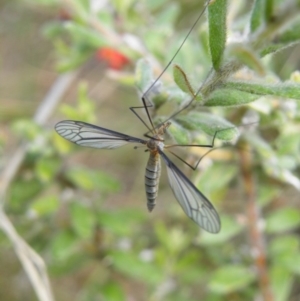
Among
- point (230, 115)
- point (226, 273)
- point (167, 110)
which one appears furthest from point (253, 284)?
point (167, 110)

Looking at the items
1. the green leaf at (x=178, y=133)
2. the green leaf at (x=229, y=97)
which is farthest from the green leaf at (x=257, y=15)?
the green leaf at (x=178, y=133)

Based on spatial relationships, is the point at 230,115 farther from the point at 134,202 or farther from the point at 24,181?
the point at 134,202

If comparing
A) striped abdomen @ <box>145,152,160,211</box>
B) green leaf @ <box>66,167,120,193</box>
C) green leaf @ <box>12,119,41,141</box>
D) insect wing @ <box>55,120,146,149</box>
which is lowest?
striped abdomen @ <box>145,152,160,211</box>

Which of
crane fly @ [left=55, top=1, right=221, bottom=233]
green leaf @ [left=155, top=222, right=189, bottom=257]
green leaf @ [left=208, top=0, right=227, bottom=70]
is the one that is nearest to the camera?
green leaf @ [left=208, top=0, right=227, bottom=70]

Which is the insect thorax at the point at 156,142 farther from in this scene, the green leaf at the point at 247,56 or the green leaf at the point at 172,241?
the green leaf at the point at 172,241

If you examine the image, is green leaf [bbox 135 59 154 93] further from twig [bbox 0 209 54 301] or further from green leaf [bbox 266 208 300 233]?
green leaf [bbox 266 208 300 233]

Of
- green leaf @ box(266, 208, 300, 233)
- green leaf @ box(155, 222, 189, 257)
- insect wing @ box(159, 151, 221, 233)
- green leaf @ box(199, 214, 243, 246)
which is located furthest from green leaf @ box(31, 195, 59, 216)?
green leaf @ box(266, 208, 300, 233)

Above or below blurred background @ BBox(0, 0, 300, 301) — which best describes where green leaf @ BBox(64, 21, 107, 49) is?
above
